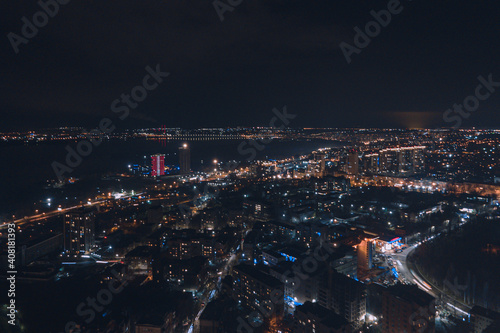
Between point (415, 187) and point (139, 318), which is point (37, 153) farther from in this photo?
point (415, 187)

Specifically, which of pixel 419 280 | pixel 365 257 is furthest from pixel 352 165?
pixel 419 280

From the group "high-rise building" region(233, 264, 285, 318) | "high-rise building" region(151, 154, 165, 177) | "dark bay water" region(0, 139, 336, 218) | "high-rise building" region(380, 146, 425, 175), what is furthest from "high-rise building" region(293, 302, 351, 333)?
"high-rise building" region(151, 154, 165, 177)

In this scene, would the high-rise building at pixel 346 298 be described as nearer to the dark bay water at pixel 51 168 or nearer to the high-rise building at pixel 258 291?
the high-rise building at pixel 258 291

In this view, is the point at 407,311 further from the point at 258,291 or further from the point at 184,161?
the point at 184,161

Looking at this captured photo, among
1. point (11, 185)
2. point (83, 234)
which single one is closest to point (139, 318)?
point (83, 234)

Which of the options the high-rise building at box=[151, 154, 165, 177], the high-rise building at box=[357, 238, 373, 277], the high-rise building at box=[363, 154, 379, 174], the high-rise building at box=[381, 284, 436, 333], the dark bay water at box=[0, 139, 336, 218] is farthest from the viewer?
the high-rise building at box=[151, 154, 165, 177]

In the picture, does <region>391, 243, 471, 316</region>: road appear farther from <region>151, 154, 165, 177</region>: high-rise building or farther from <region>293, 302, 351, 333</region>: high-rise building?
<region>151, 154, 165, 177</region>: high-rise building
